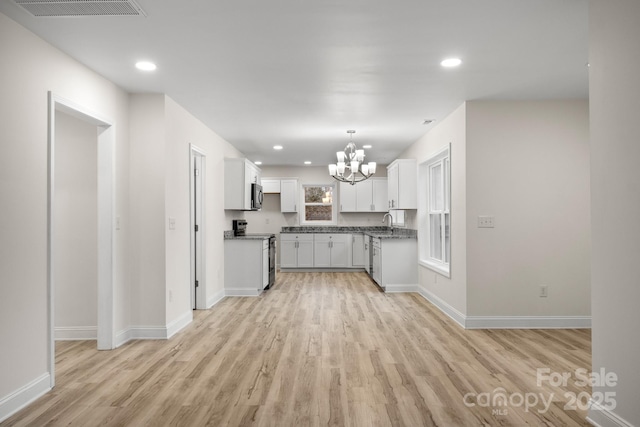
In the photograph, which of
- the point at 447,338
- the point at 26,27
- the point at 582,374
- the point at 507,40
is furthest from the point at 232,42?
the point at 582,374

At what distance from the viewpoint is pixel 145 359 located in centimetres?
350

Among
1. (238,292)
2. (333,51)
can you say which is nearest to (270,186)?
(238,292)

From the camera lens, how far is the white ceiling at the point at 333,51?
2.54 m

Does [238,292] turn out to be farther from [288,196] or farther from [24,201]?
[24,201]

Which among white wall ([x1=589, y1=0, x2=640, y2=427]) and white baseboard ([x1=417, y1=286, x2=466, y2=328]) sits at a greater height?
white wall ([x1=589, y1=0, x2=640, y2=427])

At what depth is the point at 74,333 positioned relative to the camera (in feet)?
13.4

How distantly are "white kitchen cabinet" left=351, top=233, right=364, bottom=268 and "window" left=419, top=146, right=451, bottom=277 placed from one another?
8.58 ft

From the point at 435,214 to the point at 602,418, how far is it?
13.8 feet

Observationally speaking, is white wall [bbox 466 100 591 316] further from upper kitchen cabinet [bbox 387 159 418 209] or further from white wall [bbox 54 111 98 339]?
white wall [bbox 54 111 98 339]

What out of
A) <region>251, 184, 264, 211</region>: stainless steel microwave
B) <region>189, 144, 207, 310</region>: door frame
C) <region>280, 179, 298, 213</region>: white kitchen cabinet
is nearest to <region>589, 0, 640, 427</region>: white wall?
<region>189, 144, 207, 310</region>: door frame

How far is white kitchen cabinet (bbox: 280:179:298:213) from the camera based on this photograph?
9531mm

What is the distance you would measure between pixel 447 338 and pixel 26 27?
4218 mm

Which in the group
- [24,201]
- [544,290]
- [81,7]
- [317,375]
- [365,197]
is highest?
[81,7]

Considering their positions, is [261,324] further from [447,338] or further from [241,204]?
[241,204]
